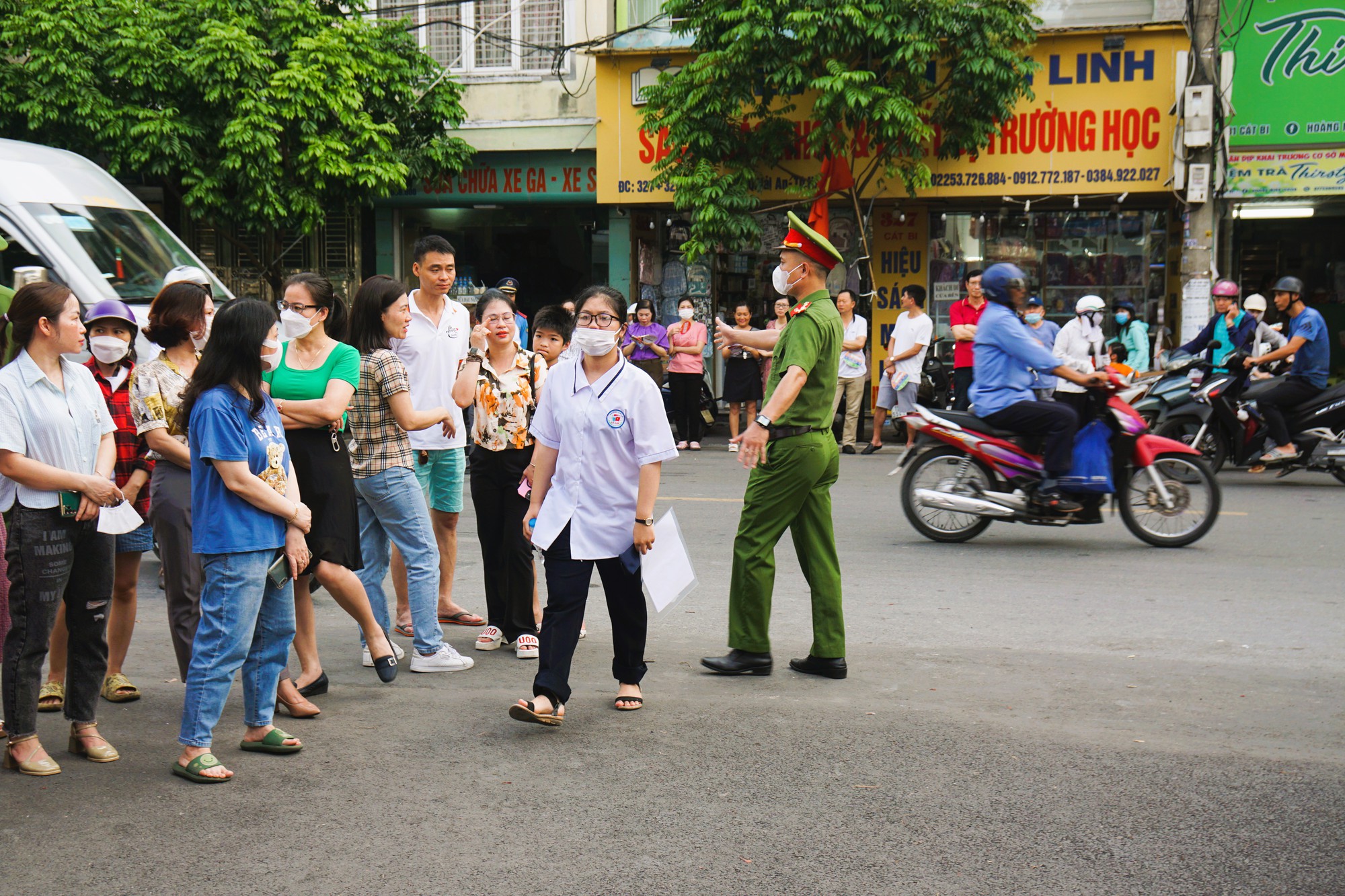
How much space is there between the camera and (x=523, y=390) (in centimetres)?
617

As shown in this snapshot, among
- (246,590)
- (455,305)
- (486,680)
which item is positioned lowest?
(486,680)

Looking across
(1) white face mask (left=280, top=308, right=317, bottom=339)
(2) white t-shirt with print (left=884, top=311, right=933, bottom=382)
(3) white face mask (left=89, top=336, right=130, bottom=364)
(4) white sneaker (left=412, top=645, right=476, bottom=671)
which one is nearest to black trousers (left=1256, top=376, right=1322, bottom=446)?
(2) white t-shirt with print (left=884, top=311, right=933, bottom=382)

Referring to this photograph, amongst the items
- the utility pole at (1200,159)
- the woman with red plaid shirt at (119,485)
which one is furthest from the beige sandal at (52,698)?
the utility pole at (1200,159)

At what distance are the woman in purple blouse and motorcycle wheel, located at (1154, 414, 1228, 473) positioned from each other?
6.13 meters

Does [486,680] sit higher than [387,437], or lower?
lower

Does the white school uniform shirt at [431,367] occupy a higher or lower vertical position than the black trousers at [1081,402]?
higher

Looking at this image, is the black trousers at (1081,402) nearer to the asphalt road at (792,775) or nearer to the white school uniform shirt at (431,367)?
the asphalt road at (792,775)

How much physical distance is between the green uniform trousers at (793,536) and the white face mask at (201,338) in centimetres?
237

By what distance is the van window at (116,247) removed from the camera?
10.4 meters

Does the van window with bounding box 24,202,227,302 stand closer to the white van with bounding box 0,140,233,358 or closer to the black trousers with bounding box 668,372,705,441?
the white van with bounding box 0,140,233,358

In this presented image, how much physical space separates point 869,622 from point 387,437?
2714mm

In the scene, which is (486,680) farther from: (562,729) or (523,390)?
(523,390)

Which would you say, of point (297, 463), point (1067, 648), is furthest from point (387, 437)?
point (1067, 648)

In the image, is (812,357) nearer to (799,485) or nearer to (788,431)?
(788,431)
